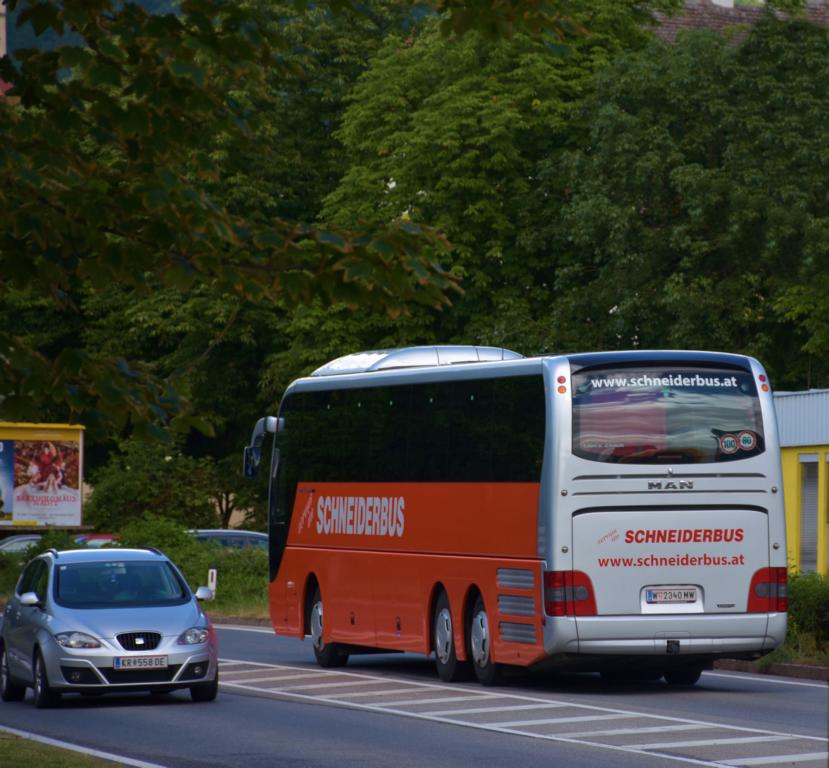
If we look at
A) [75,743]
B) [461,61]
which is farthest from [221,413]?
[75,743]

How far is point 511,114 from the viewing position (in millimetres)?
50406

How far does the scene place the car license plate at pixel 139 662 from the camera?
20.3m

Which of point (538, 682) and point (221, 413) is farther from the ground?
point (221, 413)

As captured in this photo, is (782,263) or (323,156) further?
(323,156)

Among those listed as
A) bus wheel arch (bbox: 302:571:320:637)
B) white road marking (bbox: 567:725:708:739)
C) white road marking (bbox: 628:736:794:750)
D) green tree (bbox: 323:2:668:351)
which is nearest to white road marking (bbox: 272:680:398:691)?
bus wheel arch (bbox: 302:571:320:637)

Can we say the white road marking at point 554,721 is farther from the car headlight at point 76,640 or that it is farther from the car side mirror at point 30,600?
the car side mirror at point 30,600

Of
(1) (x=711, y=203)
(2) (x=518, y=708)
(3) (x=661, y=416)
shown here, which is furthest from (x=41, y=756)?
(1) (x=711, y=203)

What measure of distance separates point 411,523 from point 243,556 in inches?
748

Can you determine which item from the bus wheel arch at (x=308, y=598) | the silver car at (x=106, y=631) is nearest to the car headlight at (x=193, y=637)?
the silver car at (x=106, y=631)

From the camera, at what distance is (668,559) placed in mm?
21547

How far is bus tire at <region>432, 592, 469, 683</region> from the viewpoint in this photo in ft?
77.2

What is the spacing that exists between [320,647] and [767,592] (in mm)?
7347

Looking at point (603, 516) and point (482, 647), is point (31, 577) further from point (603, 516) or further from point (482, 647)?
point (603, 516)

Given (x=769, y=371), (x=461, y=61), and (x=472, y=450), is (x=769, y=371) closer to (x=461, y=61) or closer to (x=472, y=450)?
(x=461, y=61)
